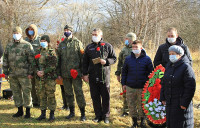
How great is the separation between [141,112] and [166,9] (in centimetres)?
554

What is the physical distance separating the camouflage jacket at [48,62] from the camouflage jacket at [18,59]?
38 centimetres

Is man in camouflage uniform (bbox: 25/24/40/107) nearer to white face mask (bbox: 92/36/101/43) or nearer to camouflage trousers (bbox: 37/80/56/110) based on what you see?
camouflage trousers (bbox: 37/80/56/110)

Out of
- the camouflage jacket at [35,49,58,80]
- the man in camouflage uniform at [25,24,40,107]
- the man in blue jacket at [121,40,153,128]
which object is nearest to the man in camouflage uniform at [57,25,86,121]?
the camouflage jacket at [35,49,58,80]

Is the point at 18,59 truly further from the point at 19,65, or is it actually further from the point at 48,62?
the point at 48,62

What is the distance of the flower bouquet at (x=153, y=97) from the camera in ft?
13.8

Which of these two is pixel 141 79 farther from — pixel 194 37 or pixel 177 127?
pixel 194 37

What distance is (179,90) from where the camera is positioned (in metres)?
3.21

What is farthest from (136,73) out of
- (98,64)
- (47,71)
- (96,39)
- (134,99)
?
(47,71)

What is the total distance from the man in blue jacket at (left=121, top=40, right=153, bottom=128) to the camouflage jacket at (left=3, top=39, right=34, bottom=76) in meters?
2.50

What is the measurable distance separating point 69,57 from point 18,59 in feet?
4.28

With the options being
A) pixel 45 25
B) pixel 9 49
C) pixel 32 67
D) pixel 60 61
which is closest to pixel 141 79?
pixel 60 61

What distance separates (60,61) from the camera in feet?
16.9

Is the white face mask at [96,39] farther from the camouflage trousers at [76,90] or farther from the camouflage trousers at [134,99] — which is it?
the camouflage trousers at [134,99]

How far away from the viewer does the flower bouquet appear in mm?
4199
